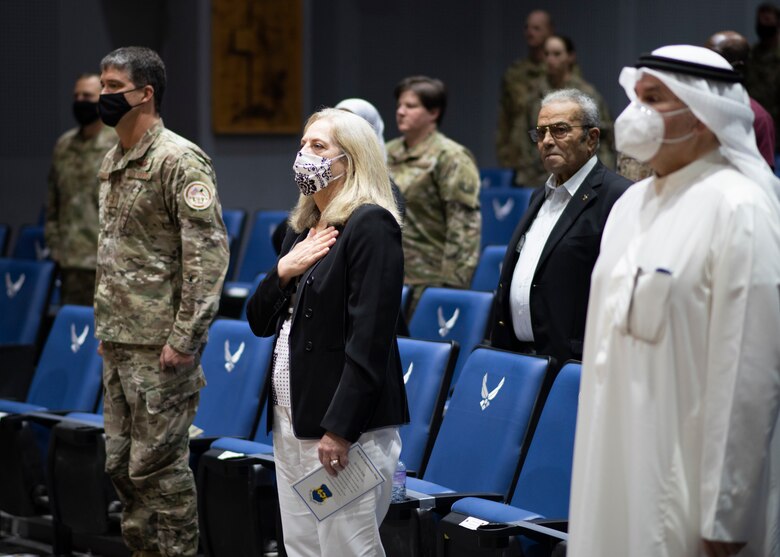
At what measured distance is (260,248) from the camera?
22.0 feet

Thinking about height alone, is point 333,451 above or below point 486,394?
above

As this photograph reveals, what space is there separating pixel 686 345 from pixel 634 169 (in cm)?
219

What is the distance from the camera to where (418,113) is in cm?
510

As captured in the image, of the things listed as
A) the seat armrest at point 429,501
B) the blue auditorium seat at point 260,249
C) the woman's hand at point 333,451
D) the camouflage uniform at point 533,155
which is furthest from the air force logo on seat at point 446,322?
the camouflage uniform at point 533,155

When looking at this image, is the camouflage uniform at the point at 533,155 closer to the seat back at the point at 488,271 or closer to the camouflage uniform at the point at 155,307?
the seat back at the point at 488,271

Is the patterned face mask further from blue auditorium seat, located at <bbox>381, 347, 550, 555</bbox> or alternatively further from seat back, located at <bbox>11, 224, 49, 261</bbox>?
seat back, located at <bbox>11, 224, 49, 261</bbox>

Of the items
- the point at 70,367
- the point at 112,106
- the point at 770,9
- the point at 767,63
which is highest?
the point at 770,9

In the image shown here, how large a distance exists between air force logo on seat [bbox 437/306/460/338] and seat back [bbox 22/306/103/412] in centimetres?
137

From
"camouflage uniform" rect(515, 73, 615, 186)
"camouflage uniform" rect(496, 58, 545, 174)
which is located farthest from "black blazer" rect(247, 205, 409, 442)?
"camouflage uniform" rect(496, 58, 545, 174)

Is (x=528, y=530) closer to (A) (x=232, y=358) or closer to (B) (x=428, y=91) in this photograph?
(A) (x=232, y=358)

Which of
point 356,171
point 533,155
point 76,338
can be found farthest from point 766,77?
point 356,171

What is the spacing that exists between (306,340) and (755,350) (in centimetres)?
102

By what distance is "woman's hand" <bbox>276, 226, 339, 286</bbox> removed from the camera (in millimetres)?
2654

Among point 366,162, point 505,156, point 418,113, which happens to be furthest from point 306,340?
point 505,156
